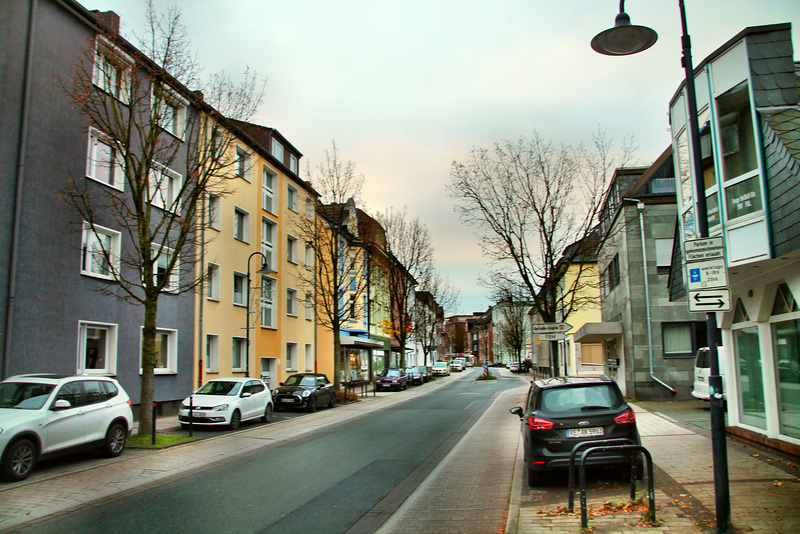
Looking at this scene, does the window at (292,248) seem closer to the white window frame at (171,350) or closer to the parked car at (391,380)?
the parked car at (391,380)

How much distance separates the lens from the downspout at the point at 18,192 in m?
14.7

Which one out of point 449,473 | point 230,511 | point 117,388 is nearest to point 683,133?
point 449,473

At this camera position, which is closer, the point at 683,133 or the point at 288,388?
the point at 683,133

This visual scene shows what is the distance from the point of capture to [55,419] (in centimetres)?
1052

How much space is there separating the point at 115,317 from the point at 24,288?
3.80m

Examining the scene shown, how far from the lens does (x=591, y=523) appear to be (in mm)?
6352

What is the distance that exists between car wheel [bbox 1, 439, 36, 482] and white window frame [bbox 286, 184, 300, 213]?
26.1 metres

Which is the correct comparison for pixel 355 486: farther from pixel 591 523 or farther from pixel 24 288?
pixel 24 288

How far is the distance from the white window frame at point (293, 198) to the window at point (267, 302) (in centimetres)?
536

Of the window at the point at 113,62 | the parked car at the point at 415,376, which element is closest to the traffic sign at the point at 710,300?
the window at the point at 113,62

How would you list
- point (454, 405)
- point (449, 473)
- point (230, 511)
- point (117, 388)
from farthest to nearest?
1. point (454, 405)
2. point (117, 388)
3. point (449, 473)
4. point (230, 511)

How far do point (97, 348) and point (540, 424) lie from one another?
15013 mm

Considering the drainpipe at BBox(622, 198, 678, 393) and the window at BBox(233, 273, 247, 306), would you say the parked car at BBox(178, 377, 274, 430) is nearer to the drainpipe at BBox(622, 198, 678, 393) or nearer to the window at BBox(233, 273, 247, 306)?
the window at BBox(233, 273, 247, 306)

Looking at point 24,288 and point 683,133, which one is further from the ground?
point 683,133
